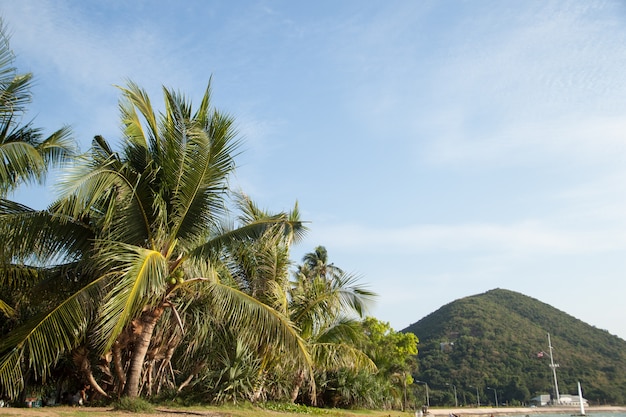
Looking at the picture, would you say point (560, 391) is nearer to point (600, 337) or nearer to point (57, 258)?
point (600, 337)

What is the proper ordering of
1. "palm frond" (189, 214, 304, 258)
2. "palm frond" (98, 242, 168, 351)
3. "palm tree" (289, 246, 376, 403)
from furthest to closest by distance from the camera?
"palm tree" (289, 246, 376, 403) → "palm frond" (189, 214, 304, 258) → "palm frond" (98, 242, 168, 351)

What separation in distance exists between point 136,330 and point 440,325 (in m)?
110

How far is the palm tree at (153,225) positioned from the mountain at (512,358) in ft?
270

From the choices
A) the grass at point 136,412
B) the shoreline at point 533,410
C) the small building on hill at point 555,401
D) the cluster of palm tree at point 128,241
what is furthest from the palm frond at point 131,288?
the small building on hill at point 555,401

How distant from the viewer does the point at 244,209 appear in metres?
16.2

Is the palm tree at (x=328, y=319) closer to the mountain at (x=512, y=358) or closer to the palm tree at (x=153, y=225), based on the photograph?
the palm tree at (x=153, y=225)

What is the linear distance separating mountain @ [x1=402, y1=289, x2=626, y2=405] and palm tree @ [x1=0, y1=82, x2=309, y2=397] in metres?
82.3

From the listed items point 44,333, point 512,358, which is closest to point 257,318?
point 44,333

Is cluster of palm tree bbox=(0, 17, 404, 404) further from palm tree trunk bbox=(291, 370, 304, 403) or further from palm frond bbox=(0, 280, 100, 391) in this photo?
palm tree trunk bbox=(291, 370, 304, 403)

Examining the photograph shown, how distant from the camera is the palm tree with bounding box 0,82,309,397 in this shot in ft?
35.1

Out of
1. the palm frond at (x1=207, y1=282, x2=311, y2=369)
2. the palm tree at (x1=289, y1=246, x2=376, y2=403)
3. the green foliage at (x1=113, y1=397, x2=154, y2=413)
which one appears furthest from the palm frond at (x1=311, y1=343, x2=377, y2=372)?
the green foliage at (x1=113, y1=397, x2=154, y2=413)

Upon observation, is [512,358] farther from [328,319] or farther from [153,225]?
[153,225]

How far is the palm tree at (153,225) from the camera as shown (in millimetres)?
10695

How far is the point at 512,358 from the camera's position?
310 ft
